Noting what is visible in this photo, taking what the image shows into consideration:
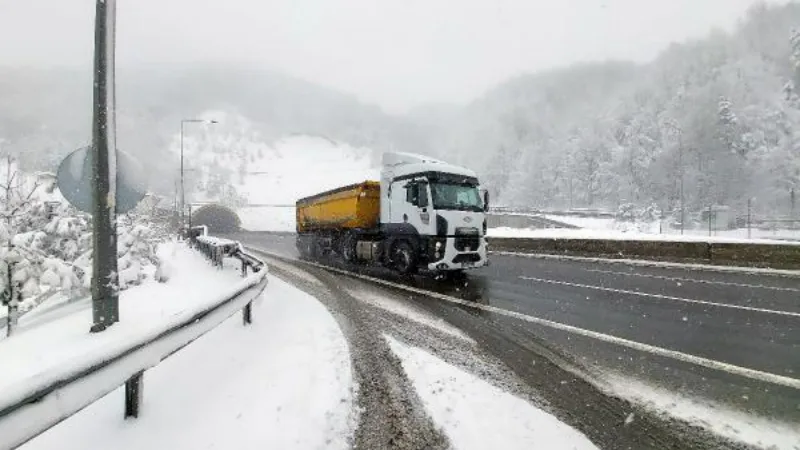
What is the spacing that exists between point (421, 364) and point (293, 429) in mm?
2033

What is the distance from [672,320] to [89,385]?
25.2ft

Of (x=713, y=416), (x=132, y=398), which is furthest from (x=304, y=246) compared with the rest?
(x=713, y=416)

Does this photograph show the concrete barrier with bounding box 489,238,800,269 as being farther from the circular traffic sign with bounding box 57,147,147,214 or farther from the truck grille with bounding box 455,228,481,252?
the circular traffic sign with bounding box 57,147,147,214

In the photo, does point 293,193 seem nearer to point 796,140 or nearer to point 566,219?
point 566,219

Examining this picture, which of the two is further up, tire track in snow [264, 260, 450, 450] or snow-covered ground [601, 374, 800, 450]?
snow-covered ground [601, 374, 800, 450]

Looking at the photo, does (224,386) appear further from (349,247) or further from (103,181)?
(349,247)

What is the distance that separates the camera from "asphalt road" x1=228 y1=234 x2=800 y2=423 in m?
4.83

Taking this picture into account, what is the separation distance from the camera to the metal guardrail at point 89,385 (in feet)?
7.31

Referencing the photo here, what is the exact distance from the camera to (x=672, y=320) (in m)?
7.57

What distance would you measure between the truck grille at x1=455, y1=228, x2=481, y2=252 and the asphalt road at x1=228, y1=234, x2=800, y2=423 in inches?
39.4

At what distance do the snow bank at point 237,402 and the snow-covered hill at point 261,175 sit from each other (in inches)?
2067

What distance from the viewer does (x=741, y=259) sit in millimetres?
15648

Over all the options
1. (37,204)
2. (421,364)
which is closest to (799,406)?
(421,364)

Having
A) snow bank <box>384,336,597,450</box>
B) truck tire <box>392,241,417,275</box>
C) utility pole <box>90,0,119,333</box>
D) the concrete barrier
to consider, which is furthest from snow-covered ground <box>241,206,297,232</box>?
snow bank <box>384,336,597,450</box>
